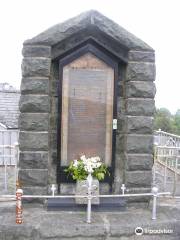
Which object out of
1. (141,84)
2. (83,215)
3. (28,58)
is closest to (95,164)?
(83,215)

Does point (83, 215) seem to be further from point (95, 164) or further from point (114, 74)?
point (114, 74)

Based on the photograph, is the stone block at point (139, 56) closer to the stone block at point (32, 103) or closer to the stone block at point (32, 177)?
the stone block at point (32, 103)

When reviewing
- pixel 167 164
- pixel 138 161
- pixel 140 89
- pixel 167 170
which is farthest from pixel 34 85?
pixel 167 170

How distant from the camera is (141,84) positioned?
19.1ft

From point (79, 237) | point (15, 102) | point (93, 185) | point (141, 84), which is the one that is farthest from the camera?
point (15, 102)

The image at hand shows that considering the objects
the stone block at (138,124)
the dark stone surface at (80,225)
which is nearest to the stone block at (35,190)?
the dark stone surface at (80,225)

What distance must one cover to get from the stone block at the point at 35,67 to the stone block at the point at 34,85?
0.27 ft

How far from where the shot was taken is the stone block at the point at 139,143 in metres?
5.88

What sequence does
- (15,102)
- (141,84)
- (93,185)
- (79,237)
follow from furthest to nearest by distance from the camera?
(15,102) < (141,84) < (93,185) < (79,237)

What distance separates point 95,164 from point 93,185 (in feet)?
1.14

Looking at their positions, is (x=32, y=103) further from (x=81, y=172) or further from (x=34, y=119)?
(x=81, y=172)

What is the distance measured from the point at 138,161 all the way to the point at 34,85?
220 cm

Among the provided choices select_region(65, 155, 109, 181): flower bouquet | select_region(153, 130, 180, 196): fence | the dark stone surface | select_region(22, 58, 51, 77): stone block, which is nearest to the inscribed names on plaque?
select_region(65, 155, 109, 181): flower bouquet

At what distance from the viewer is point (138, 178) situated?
591 cm
